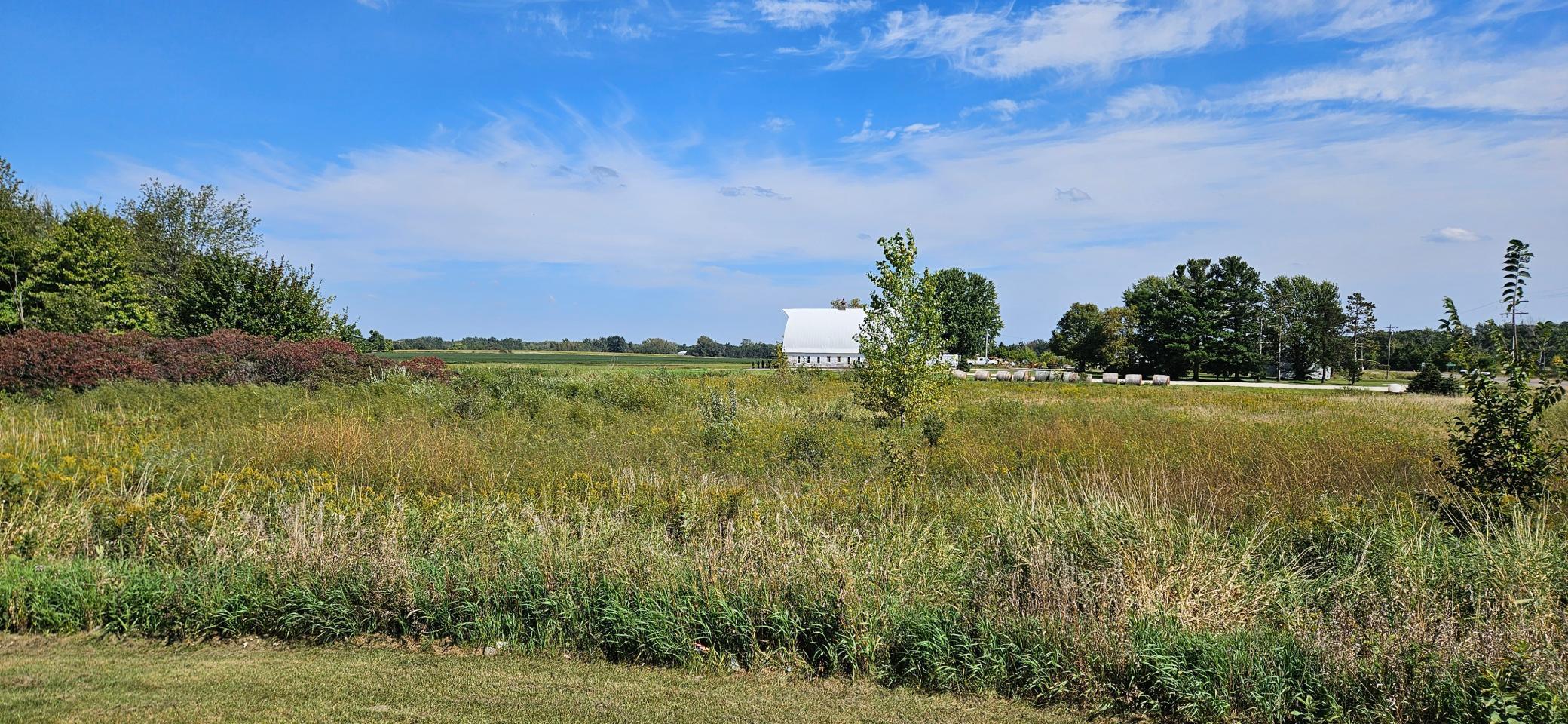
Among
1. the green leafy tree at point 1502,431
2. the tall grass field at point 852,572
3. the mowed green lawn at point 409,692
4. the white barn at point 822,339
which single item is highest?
the white barn at point 822,339

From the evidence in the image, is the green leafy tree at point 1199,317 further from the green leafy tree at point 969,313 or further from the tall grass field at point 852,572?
the tall grass field at point 852,572

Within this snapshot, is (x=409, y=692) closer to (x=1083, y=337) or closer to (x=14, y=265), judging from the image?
(x=14, y=265)

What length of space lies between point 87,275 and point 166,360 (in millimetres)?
17031

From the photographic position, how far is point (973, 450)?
12672 millimetres

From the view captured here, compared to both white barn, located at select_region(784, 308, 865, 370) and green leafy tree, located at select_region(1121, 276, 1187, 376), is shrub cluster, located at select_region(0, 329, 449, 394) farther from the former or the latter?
green leafy tree, located at select_region(1121, 276, 1187, 376)

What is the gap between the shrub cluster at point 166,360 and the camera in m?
16.6

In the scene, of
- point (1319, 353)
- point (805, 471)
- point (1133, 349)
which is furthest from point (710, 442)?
point (1319, 353)

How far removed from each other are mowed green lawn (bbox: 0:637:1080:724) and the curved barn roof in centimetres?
6433

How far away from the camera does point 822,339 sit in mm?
70562

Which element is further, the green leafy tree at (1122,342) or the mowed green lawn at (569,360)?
the mowed green lawn at (569,360)

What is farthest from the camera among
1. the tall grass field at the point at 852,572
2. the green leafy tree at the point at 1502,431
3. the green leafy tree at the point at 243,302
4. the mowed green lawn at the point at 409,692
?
the green leafy tree at the point at 243,302

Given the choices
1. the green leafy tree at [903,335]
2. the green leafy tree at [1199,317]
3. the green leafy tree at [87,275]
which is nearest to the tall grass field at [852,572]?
the green leafy tree at [903,335]

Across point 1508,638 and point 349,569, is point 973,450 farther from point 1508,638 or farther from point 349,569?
point 349,569

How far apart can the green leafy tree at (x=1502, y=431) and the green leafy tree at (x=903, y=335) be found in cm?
1026
